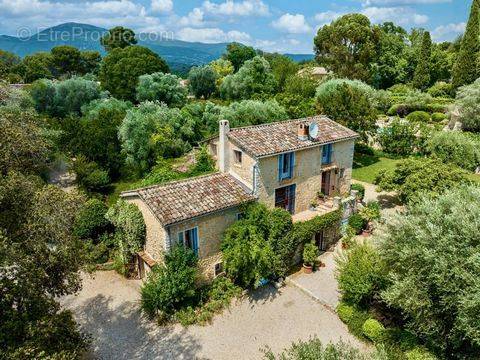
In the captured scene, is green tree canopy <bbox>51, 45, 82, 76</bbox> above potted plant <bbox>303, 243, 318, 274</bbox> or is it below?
above

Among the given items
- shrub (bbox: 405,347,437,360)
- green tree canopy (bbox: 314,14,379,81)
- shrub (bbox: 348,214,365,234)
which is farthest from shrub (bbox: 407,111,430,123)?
shrub (bbox: 405,347,437,360)

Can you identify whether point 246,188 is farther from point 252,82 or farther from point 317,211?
point 252,82

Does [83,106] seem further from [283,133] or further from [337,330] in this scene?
[337,330]

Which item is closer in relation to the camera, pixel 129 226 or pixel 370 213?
pixel 129 226

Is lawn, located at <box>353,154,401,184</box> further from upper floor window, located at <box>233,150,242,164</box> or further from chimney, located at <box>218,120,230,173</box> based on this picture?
chimney, located at <box>218,120,230,173</box>

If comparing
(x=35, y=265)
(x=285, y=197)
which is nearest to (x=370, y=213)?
(x=285, y=197)

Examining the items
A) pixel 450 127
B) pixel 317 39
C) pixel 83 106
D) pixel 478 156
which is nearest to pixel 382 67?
pixel 317 39

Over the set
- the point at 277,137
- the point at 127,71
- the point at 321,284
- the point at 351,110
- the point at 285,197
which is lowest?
the point at 321,284
